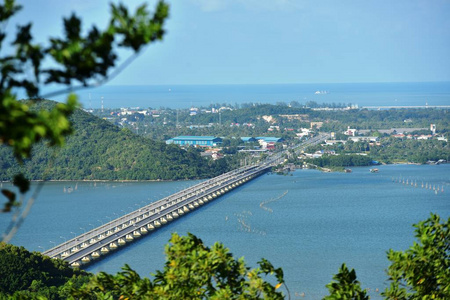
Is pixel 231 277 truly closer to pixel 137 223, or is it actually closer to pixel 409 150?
pixel 137 223

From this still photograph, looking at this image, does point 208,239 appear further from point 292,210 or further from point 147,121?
point 147,121

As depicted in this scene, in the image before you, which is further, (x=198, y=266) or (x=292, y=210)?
(x=292, y=210)

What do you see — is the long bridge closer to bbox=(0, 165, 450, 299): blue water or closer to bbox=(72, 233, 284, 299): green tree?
bbox=(0, 165, 450, 299): blue water

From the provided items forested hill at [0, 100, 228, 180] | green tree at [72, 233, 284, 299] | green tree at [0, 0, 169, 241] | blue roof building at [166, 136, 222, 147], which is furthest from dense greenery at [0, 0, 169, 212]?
blue roof building at [166, 136, 222, 147]

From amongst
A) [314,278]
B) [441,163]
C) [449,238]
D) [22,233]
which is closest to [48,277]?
[314,278]

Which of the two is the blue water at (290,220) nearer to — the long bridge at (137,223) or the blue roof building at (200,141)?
the long bridge at (137,223)

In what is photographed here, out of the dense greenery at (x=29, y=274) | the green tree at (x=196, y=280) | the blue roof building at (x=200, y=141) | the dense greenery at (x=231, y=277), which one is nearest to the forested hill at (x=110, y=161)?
the blue roof building at (x=200, y=141)
